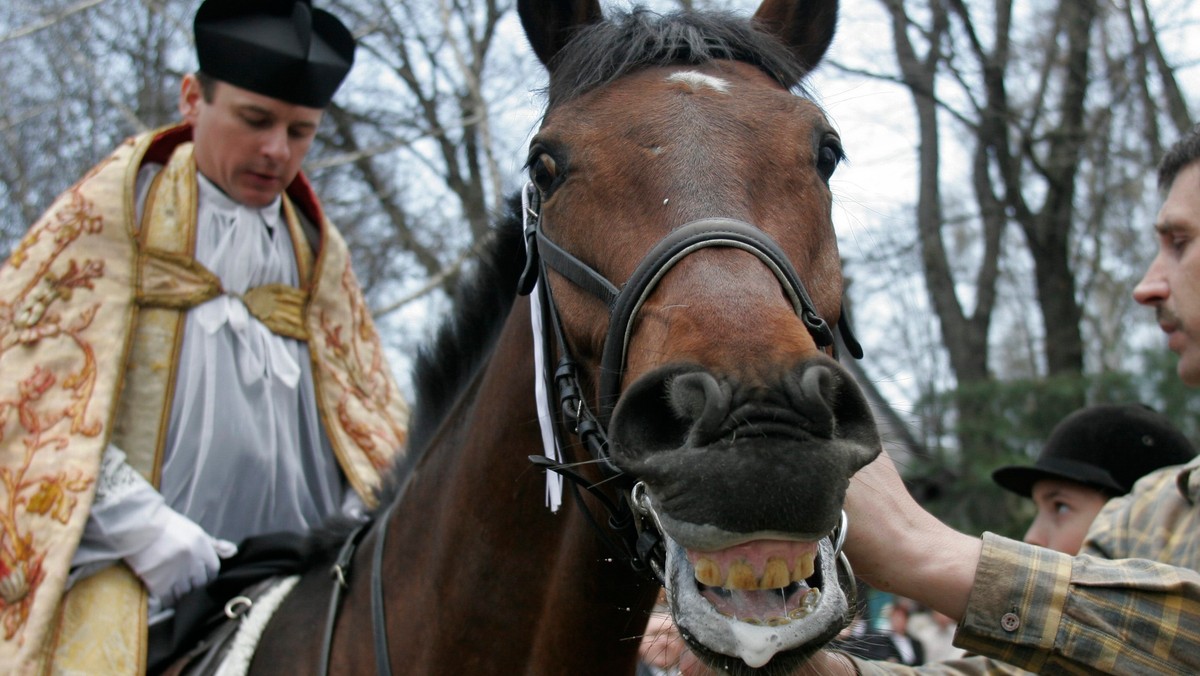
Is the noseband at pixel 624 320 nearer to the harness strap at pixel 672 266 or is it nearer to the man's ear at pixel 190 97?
the harness strap at pixel 672 266

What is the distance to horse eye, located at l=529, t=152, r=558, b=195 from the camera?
94.2 inches

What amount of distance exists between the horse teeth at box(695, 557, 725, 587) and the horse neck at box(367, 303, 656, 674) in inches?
19.3

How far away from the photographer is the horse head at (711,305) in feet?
5.74

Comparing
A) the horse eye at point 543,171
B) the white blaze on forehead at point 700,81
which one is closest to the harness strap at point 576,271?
the horse eye at point 543,171

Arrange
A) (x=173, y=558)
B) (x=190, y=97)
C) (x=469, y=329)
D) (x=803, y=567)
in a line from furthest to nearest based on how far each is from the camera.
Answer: (x=190, y=97) → (x=173, y=558) → (x=469, y=329) → (x=803, y=567)

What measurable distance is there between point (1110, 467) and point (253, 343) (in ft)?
12.6

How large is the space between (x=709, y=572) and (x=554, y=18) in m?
1.58

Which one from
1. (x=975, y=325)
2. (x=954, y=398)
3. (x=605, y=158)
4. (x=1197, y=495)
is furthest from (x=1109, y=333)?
(x=605, y=158)

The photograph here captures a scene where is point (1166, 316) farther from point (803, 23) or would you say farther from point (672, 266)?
point (672, 266)

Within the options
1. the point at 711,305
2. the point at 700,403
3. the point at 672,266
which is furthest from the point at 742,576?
the point at 672,266

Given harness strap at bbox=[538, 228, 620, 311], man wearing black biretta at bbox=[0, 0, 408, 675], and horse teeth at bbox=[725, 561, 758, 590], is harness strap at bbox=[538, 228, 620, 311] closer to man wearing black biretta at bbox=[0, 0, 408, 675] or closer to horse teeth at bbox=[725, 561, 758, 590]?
horse teeth at bbox=[725, 561, 758, 590]

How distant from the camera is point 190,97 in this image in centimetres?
416

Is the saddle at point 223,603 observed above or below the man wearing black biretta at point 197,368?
below

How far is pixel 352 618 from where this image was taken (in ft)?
9.43
